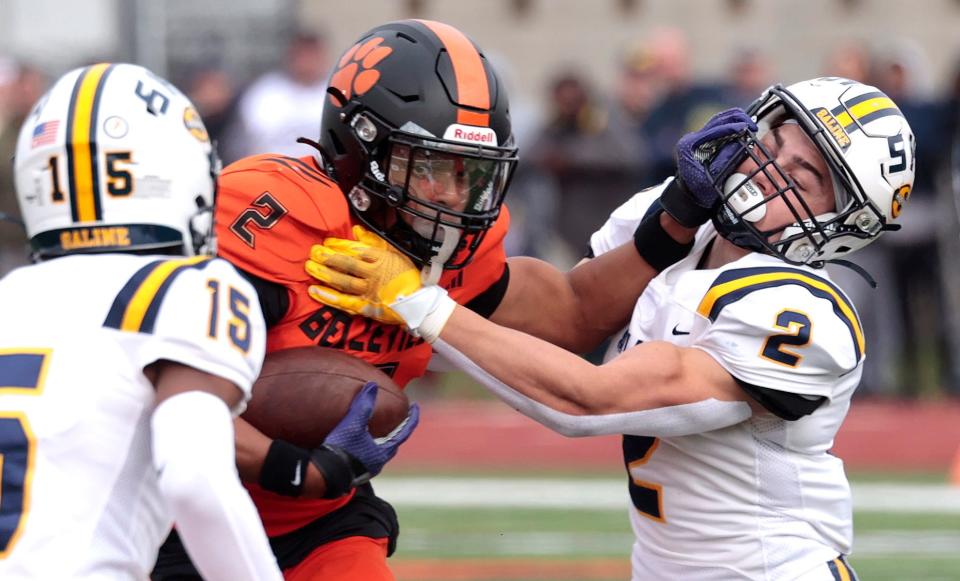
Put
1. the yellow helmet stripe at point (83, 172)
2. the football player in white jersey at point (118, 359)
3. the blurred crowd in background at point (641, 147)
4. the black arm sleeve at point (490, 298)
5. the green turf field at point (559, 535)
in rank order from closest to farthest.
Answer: the football player in white jersey at point (118, 359), the yellow helmet stripe at point (83, 172), the black arm sleeve at point (490, 298), the green turf field at point (559, 535), the blurred crowd in background at point (641, 147)

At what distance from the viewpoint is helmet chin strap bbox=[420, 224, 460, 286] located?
3.28 m

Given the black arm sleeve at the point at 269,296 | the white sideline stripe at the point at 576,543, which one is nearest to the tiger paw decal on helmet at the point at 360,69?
the black arm sleeve at the point at 269,296

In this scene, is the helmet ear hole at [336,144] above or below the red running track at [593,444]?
above

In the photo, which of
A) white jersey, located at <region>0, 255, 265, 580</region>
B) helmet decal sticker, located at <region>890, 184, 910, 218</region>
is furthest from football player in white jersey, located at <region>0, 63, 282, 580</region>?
helmet decal sticker, located at <region>890, 184, 910, 218</region>

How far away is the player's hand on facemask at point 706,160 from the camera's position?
3.40 metres

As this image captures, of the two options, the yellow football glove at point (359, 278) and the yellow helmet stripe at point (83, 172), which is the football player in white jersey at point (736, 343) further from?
the yellow helmet stripe at point (83, 172)

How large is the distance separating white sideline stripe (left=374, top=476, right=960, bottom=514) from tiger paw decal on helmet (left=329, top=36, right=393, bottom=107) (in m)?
3.83

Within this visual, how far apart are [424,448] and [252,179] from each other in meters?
5.42

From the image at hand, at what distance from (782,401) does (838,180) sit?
1.70ft

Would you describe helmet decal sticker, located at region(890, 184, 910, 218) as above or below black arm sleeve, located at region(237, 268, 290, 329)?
above

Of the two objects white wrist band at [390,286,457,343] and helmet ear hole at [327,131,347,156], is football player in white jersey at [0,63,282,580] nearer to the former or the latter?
white wrist band at [390,286,457,343]

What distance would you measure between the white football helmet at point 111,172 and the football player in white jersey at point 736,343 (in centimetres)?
65

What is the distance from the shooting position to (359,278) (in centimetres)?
321

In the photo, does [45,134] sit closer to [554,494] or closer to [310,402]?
[310,402]
